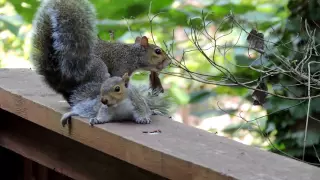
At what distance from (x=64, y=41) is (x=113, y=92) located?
177 mm

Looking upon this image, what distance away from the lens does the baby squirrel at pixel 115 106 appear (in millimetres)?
1364

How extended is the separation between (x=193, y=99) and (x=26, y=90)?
3.48ft

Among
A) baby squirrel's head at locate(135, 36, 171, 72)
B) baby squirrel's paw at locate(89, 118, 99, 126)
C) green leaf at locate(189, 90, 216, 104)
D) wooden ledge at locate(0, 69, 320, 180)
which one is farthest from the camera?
green leaf at locate(189, 90, 216, 104)

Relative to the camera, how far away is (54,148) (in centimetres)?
158

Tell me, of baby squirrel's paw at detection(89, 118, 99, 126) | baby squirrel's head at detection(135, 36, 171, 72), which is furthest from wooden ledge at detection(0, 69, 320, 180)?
baby squirrel's head at detection(135, 36, 171, 72)

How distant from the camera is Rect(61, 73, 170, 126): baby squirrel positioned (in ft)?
4.48

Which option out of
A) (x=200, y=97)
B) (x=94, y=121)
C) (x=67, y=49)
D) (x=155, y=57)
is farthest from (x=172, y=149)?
(x=200, y=97)

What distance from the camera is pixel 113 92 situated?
1.41m

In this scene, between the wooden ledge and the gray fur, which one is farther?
the gray fur

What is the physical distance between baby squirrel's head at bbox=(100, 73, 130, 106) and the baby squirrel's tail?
101mm

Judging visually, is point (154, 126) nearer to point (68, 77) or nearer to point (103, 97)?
point (103, 97)

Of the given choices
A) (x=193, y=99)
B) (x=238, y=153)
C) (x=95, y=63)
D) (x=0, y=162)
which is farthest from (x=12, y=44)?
(x=238, y=153)

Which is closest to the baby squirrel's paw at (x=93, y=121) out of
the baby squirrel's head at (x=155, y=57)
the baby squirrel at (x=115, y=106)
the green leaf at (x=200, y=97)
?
the baby squirrel at (x=115, y=106)

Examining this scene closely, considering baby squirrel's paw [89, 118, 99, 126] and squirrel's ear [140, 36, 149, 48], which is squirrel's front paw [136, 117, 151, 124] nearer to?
baby squirrel's paw [89, 118, 99, 126]
